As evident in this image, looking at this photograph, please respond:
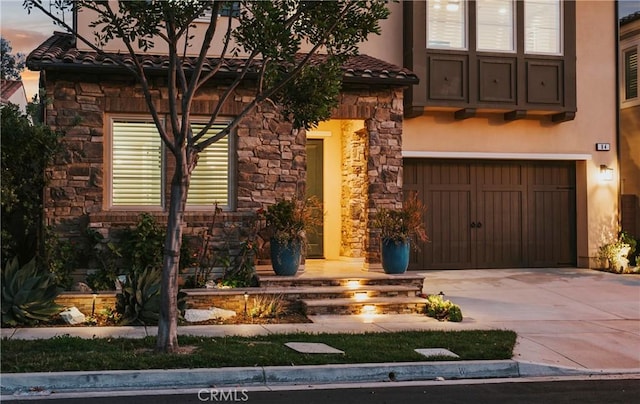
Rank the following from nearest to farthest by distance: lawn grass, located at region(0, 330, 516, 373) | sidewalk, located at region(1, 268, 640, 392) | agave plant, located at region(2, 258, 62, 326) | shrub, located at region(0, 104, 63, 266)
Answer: sidewalk, located at region(1, 268, 640, 392), lawn grass, located at region(0, 330, 516, 373), agave plant, located at region(2, 258, 62, 326), shrub, located at region(0, 104, 63, 266)

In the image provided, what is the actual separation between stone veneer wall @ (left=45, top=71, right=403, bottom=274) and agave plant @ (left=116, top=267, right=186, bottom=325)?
5.95 feet

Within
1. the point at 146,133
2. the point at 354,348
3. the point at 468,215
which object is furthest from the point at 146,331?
the point at 468,215

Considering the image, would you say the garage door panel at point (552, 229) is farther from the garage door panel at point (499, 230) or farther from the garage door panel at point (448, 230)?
the garage door panel at point (448, 230)

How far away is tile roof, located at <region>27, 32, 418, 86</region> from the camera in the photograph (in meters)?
11.3

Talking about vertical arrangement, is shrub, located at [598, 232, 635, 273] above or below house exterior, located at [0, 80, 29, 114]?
below

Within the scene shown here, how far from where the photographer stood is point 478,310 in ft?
37.2

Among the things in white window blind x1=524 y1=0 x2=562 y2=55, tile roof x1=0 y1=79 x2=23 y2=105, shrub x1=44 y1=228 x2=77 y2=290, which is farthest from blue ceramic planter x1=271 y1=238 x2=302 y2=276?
tile roof x1=0 y1=79 x2=23 y2=105

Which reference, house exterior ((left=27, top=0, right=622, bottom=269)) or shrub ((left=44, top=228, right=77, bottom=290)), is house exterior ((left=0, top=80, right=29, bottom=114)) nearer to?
house exterior ((left=27, top=0, right=622, bottom=269))

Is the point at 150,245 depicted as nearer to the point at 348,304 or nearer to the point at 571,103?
the point at 348,304

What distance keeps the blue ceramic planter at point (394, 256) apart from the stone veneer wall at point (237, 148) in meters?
0.73

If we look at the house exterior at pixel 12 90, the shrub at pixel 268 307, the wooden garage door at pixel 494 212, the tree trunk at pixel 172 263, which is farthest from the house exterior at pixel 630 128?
the house exterior at pixel 12 90

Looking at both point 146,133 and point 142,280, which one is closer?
point 142,280

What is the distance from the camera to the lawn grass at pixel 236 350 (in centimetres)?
729

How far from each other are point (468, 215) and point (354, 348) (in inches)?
328
